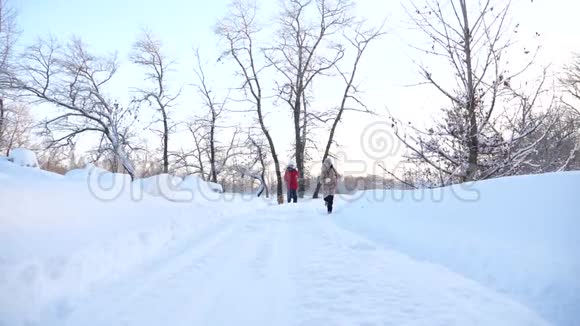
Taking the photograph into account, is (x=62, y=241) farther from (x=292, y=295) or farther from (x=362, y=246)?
(x=362, y=246)

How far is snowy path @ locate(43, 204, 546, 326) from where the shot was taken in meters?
2.45

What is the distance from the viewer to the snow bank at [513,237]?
260 cm

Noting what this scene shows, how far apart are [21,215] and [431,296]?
13.3 ft

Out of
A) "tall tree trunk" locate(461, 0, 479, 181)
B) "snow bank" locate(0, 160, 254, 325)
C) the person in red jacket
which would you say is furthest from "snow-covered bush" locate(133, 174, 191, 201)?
"tall tree trunk" locate(461, 0, 479, 181)

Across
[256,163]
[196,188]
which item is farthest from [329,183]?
[256,163]

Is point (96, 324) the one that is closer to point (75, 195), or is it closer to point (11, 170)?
point (75, 195)

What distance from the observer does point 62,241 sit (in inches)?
133

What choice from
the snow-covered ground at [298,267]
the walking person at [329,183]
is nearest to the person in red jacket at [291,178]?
the walking person at [329,183]

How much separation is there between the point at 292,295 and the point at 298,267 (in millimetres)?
930

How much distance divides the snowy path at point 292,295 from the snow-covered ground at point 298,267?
2 centimetres

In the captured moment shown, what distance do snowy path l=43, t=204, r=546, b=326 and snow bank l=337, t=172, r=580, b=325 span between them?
0.72 ft

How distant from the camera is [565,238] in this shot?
279 centimetres

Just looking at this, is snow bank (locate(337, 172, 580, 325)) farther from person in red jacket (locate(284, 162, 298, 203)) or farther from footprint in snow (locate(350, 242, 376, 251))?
person in red jacket (locate(284, 162, 298, 203))

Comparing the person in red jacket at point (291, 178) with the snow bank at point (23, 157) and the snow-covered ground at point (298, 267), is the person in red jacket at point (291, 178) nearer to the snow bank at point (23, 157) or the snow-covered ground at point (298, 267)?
the snow-covered ground at point (298, 267)
